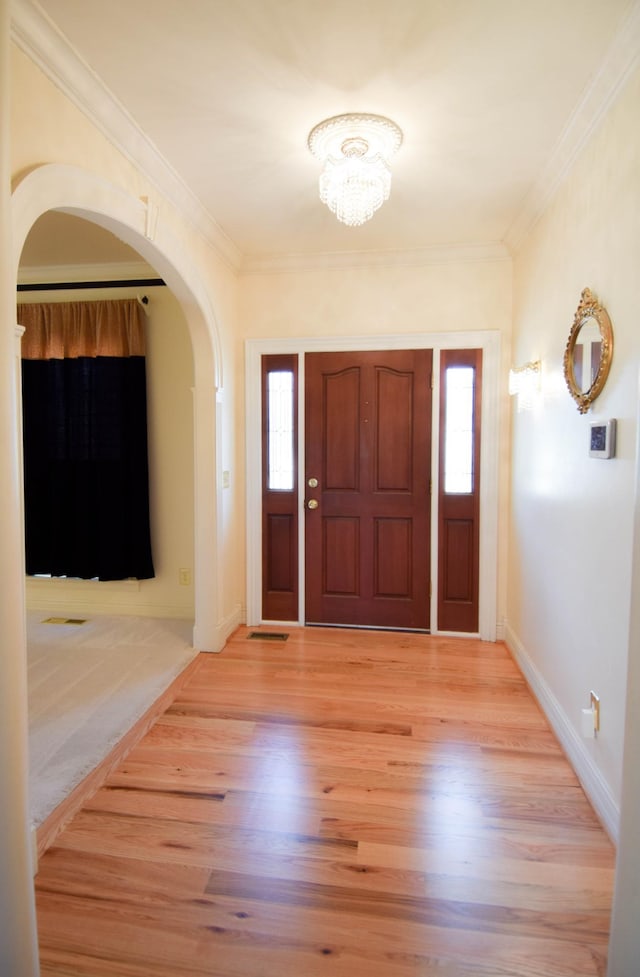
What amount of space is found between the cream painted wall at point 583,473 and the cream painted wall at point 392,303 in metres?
0.35

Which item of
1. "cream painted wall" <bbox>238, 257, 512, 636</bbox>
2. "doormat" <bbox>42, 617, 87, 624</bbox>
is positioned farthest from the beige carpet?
"cream painted wall" <bbox>238, 257, 512, 636</bbox>

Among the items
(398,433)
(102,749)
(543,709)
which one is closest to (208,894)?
(102,749)

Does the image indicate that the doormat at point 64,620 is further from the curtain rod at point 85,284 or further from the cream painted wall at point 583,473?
the cream painted wall at point 583,473

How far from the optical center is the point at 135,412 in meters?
3.82

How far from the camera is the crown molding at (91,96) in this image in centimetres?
156

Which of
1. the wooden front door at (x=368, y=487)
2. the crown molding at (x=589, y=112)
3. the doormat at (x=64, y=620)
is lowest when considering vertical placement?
the doormat at (x=64, y=620)

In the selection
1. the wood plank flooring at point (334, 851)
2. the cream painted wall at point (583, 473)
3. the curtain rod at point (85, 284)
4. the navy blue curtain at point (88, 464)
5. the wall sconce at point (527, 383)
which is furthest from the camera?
the navy blue curtain at point (88, 464)

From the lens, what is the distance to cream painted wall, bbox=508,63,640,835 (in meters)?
1.70

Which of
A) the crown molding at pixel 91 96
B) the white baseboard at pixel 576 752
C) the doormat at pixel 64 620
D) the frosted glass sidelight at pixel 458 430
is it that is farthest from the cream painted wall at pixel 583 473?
the doormat at pixel 64 620

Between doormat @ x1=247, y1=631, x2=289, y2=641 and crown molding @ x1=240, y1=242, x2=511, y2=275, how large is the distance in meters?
2.65

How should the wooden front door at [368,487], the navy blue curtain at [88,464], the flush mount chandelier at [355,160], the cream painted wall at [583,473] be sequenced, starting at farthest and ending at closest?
the navy blue curtain at [88,464], the wooden front door at [368,487], the flush mount chandelier at [355,160], the cream painted wall at [583,473]

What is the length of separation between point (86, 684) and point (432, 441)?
2.68m

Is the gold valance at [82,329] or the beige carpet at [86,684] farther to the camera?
the gold valance at [82,329]

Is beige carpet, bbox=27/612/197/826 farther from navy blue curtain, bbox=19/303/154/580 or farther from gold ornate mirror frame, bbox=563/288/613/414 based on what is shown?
gold ornate mirror frame, bbox=563/288/613/414
